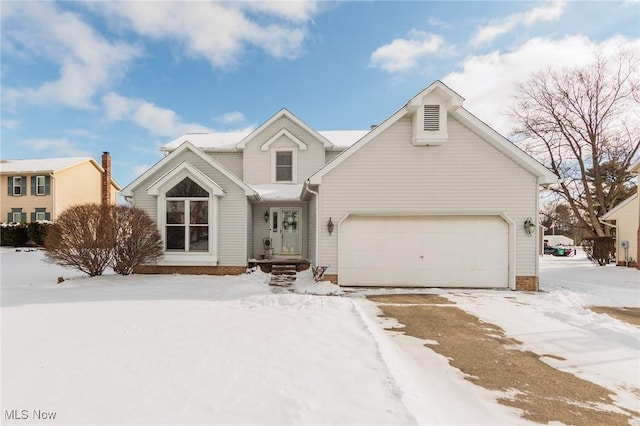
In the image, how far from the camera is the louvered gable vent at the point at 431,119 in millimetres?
9859

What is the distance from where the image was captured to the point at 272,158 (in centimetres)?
1445

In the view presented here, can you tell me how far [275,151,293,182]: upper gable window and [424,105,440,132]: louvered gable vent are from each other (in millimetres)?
6796

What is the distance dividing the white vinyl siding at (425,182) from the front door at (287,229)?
3.85 m

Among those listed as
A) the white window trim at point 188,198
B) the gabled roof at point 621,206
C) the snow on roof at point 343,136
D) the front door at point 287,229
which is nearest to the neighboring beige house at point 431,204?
the front door at point 287,229

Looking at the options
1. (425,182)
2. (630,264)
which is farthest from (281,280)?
(630,264)

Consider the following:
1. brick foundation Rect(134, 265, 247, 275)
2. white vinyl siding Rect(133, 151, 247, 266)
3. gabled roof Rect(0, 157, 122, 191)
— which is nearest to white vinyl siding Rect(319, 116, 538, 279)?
white vinyl siding Rect(133, 151, 247, 266)

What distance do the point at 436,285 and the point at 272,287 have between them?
550 cm

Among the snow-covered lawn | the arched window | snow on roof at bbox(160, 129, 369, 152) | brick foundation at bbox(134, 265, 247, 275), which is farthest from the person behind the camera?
snow on roof at bbox(160, 129, 369, 152)

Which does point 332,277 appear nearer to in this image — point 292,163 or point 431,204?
point 431,204

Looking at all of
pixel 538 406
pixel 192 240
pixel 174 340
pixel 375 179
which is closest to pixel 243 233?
pixel 192 240

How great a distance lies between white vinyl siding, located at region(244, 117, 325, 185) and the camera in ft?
47.4

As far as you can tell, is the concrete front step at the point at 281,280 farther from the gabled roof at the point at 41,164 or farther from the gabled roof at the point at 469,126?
the gabled roof at the point at 41,164

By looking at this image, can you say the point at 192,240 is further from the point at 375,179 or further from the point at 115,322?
the point at 375,179

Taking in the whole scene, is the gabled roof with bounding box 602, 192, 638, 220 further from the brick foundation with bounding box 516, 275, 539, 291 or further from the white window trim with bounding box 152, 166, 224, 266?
the white window trim with bounding box 152, 166, 224, 266
